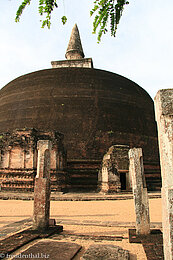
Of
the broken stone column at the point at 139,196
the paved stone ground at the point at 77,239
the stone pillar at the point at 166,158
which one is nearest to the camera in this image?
the stone pillar at the point at 166,158

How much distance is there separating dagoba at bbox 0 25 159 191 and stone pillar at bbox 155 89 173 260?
1345 centimetres

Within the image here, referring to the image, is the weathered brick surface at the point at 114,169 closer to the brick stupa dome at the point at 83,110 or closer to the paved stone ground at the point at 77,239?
the brick stupa dome at the point at 83,110

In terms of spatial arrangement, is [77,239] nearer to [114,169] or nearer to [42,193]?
[42,193]

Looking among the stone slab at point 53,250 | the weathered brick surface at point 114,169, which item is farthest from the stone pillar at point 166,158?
the weathered brick surface at point 114,169

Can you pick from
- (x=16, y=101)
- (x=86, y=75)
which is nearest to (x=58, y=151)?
(x=16, y=101)

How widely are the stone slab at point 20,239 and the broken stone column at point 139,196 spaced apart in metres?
1.78

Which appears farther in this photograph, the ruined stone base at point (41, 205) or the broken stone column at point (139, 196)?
the ruined stone base at point (41, 205)

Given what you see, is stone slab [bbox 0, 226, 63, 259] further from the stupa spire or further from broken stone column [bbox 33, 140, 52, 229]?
the stupa spire

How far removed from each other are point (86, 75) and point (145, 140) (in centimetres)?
841

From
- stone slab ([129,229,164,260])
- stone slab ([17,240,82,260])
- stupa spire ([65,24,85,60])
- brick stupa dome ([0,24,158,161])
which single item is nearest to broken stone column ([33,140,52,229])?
stone slab ([17,240,82,260])

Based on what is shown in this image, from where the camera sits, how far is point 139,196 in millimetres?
4430

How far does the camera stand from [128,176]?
43.2 feet

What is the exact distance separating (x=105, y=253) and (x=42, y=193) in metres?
2.16

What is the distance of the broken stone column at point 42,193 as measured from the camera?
4.52m
